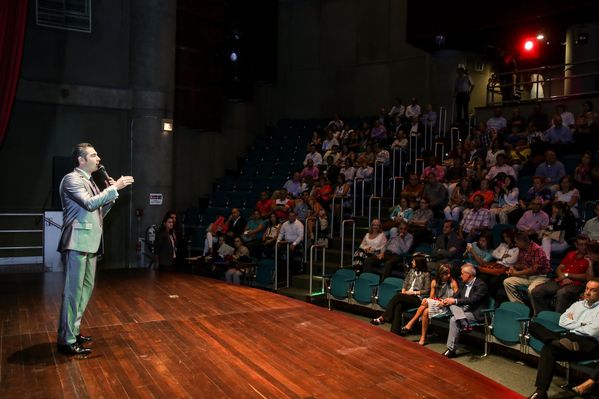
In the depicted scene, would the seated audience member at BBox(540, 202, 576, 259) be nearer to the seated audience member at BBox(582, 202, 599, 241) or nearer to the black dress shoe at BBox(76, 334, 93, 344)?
Result: the seated audience member at BBox(582, 202, 599, 241)

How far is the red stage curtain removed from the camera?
8.46 m

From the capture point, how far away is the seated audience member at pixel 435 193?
874 cm

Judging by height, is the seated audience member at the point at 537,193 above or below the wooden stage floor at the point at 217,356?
above

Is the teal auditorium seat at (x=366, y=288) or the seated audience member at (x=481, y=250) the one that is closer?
A: the seated audience member at (x=481, y=250)

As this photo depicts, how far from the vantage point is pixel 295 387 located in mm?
3441

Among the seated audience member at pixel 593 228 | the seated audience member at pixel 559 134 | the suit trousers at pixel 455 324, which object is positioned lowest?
the suit trousers at pixel 455 324

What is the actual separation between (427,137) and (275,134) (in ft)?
13.5

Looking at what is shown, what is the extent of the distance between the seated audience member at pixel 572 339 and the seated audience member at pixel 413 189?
3954mm

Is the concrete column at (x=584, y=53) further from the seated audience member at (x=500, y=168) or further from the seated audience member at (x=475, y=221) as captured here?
the seated audience member at (x=475, y=221)

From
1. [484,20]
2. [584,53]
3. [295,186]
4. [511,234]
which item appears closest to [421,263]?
[511,234]

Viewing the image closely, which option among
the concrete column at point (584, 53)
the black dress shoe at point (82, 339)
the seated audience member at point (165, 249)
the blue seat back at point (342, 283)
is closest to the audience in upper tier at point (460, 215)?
the blue seat back at point (342, 283)

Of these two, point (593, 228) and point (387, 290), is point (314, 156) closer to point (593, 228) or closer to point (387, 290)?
point (387, 290)

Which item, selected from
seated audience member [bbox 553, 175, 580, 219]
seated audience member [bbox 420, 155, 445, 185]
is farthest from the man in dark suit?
seated audience member [bbox 420, 155, 445, 185]

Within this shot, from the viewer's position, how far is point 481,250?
23.0ft
